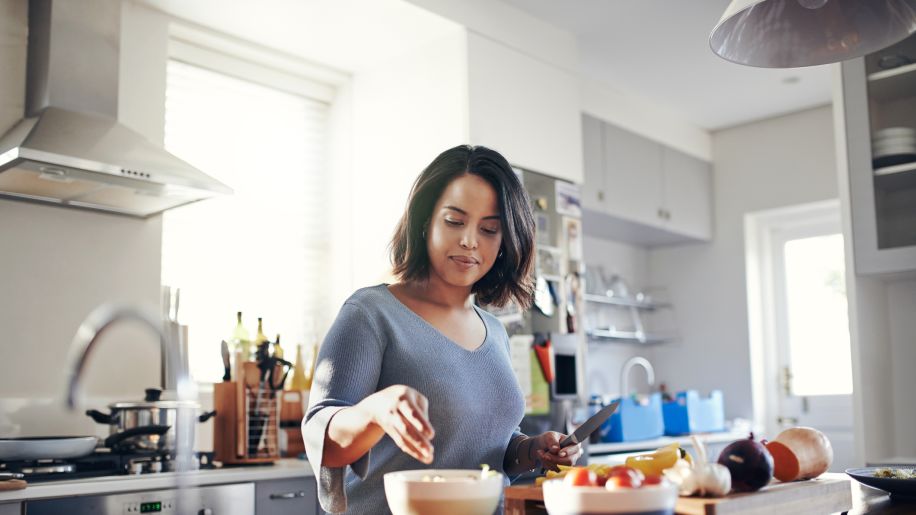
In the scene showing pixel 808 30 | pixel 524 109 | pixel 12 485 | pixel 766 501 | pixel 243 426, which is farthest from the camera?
pixel 524 109

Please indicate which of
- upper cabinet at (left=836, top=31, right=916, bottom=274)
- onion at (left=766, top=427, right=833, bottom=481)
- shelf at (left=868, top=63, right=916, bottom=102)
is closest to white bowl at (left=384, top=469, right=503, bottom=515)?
onion at (left=766, top=427, right=833, bottom=481)

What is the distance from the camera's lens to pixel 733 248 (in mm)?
5492

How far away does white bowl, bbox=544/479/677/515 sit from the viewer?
101cm

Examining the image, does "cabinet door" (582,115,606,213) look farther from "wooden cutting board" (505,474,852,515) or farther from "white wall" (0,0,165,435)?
"wooden cutting board" (505,474,852,515)

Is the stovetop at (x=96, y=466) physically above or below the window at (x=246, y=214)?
below

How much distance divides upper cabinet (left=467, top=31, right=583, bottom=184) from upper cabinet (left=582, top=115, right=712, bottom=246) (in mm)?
551

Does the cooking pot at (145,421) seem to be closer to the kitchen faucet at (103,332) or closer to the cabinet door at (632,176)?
the kitchen faucet at (103,332)

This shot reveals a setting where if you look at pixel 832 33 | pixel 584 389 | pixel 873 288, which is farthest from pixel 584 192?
pixel 832 33

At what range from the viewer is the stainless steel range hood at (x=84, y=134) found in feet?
8.72

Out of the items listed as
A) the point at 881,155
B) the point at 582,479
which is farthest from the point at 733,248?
the point at 582,479

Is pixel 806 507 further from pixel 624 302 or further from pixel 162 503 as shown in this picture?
pixel 624 302

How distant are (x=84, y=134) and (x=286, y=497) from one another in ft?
4.20

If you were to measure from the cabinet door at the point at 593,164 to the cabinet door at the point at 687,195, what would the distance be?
0.62 meters

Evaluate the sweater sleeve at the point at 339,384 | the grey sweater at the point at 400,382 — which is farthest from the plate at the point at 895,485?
the sweater sleeve at the point at 339,384
